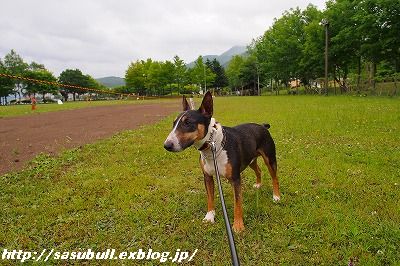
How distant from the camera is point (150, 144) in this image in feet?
35.7

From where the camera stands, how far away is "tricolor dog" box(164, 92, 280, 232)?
13.1ft

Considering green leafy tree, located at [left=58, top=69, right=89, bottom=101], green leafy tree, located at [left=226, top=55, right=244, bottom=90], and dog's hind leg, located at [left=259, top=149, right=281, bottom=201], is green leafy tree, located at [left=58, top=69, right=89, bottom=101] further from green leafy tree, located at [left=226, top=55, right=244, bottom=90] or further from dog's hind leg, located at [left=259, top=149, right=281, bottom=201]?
dog's hind leg, located at [left=259, top=149, right=281, bottom=201]

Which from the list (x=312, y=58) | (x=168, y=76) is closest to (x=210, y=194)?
(x=312, y=58)

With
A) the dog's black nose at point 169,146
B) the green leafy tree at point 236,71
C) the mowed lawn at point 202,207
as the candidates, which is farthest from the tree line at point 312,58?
the dog's black nose at point 169,146

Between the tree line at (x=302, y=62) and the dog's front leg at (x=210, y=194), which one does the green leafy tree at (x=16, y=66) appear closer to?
the tree line at (x=302, y=62)

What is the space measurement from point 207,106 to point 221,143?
64 centimetres

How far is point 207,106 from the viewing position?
4.21 metres

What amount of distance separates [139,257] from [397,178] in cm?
561

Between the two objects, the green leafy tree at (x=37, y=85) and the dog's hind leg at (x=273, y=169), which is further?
the green leafy tree at (x=37, y=85)

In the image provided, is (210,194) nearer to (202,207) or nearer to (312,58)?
(202,207)

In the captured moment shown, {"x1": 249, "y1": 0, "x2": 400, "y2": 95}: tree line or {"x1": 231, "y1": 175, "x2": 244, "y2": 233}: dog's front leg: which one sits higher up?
{"x1": 249, "y1": 0, "x2": 400, "y2": 95}: tree line

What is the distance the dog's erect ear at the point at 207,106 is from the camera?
412 cm

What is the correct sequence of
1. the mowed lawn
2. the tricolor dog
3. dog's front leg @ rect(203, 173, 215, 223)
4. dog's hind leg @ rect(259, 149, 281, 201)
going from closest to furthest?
the tricolor dog, the mowed lawn, dog's front leg @ rect(203, 173, 215, 223), dog's hind leg @ rect(259, 149, 281, 201)

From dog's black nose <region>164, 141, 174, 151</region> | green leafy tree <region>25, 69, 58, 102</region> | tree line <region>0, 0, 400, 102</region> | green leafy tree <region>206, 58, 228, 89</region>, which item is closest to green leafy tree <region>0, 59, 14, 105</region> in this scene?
tree line <region>0, 0, 400, 102</region>
